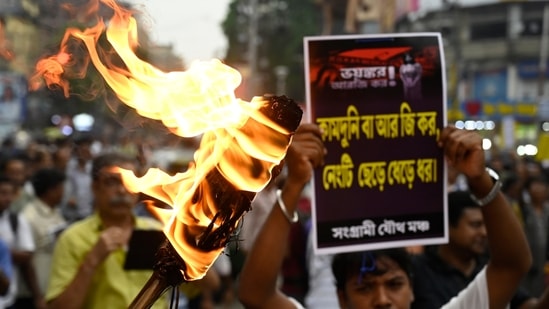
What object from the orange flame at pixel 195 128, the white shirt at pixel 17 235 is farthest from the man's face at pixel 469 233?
the white shirt at pixel 17 235

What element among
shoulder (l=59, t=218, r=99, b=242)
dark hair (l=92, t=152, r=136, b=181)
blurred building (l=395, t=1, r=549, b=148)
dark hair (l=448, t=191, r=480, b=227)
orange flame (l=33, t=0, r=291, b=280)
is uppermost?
orange flame (l=33, t=0, r=291, b=280)

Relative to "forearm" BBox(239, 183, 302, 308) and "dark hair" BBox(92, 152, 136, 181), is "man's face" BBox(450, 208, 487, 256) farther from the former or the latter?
"dark hair" BBox(92, 152, 136, 181)

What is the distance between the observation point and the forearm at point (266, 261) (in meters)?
3.38

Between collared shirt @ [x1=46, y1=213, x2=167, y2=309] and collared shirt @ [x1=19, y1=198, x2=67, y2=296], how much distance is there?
1844 millimetres

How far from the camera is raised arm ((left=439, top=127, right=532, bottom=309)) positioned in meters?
3.46

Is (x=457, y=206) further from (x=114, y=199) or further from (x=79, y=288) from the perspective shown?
(x=79, y=288)

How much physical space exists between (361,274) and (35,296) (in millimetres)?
3648

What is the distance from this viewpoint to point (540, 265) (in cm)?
895

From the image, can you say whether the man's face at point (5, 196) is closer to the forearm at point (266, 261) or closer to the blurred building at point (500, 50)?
the forearm at point (266, 261)

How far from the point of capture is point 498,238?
3.49 m

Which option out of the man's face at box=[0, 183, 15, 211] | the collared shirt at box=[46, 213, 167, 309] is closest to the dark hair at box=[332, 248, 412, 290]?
the collared shirt at box=[46, 213, 167, 309]

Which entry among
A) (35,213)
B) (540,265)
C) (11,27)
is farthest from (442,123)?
(540,265)

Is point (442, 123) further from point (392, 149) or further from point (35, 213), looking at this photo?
point (35, 213)

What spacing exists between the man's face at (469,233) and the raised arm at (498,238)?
1097mm
